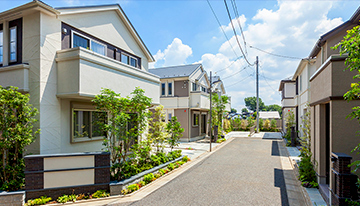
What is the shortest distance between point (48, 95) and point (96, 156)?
8.84 ft

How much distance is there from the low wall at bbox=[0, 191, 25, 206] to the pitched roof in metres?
14.2

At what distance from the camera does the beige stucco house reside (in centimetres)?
667

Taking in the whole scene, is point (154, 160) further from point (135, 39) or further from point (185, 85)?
point (185, 85)

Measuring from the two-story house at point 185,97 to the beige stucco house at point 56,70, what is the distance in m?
9.66

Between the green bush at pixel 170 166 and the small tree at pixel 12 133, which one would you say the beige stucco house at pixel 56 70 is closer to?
the small tree at pixel 12 133

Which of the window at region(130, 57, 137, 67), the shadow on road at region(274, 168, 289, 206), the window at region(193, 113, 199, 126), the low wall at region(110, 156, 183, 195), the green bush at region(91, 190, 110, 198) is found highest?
the window at region(130, 57, 137, 67)

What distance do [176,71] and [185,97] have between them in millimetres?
3248

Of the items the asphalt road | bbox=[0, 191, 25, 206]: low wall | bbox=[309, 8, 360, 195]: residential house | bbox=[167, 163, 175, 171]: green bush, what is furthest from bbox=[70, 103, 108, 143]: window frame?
bbox=[309, 8, 360, 195]: residential house

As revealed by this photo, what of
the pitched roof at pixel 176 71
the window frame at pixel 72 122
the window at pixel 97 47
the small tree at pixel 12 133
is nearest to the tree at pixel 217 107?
the pitched roof at pixel 176 71

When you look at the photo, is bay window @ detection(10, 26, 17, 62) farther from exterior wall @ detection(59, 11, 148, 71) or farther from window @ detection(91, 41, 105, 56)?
window @ detection(91, 41, 105, 56)

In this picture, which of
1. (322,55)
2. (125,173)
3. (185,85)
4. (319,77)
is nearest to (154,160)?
(125,173)

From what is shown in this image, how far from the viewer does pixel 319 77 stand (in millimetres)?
6477

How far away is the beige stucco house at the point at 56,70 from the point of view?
6.67 m

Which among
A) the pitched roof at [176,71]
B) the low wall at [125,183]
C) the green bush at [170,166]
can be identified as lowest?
the green bush at [170,166]
